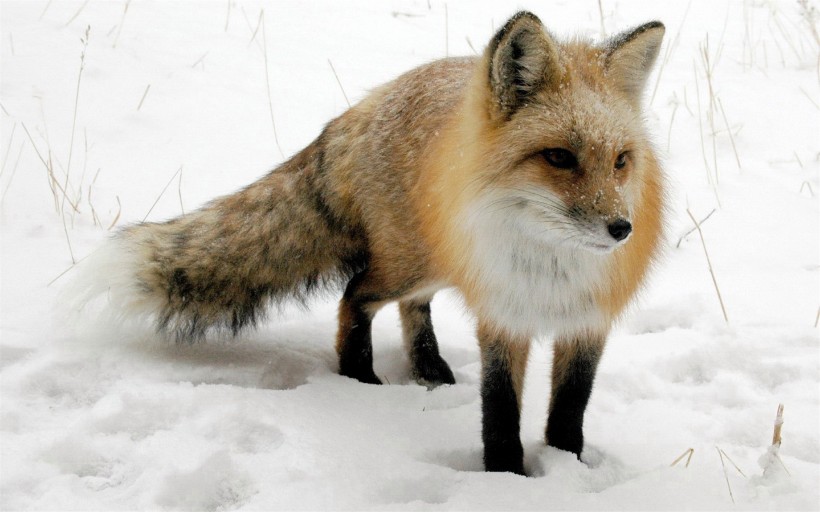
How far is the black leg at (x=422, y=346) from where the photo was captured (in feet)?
10.3

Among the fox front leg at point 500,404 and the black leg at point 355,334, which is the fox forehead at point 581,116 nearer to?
the fox front leg at point 500,404

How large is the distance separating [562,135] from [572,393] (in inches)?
37.1

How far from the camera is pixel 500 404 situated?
246 centimetres

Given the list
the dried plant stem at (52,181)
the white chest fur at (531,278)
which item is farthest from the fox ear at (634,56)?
the dried plant stem at (52,181)

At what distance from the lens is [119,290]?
2.77 m

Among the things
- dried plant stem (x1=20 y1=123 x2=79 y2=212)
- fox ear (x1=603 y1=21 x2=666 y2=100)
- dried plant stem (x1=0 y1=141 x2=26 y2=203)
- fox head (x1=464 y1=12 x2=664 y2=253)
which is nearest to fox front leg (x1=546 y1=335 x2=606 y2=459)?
fox head (x1=464 y1=12 x2=664 y2=253)

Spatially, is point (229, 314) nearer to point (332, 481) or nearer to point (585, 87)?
point (332, 481)

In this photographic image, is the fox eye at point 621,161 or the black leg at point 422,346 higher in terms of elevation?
the fox eye at point 621,161

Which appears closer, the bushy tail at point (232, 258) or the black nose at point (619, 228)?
the black nose at point (619, 228)

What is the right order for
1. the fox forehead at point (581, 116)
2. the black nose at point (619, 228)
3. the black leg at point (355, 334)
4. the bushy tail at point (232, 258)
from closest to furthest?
1. the black nose at point (619, 228)
2. the fox forehead at point (581, 116)
3. the bushy tail at point (232, 258)
4. the black leg at point (355, 334)

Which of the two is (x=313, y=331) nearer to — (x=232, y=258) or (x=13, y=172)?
(x=232, y=258)

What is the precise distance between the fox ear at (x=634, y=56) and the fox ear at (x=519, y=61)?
239 mm

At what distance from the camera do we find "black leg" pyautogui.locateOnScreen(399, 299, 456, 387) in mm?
3131

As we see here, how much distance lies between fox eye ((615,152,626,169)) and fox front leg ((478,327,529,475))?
26.0 inches
